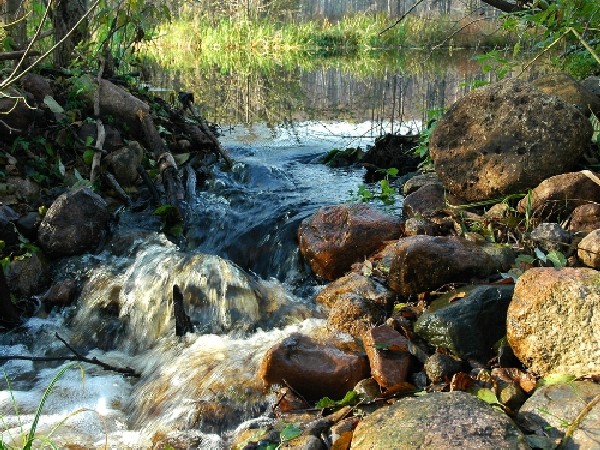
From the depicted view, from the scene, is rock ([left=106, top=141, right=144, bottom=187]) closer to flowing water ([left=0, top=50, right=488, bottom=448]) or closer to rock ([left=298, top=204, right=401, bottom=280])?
flowing water ([left=0, top=50, right=488, bottom=448])

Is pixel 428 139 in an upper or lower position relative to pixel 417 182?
upper

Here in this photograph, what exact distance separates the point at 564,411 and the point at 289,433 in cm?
104

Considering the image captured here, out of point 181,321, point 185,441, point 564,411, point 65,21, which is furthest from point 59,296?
point 65,21

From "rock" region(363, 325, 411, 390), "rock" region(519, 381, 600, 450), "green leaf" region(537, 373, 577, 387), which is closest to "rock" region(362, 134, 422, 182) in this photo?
"rock" region(363, 325, 411, 390)

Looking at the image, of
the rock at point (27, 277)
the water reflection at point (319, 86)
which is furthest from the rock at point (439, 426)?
the water reflection at point (319, 86)

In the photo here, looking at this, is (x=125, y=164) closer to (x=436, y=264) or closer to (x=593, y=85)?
(x=436, y=264)

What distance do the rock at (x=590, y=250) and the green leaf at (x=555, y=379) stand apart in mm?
709

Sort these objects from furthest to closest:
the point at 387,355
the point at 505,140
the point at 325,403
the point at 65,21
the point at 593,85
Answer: the point at 65,21 < the point at 593,85 < the point at 505,140 < the point at 387,355 < the point at 325,403

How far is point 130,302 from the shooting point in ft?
13.4

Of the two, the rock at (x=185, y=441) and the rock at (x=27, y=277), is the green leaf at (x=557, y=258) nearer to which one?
the rock at (x=185, y=441)

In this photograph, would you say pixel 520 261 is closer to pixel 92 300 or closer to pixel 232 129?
pixel 92 300

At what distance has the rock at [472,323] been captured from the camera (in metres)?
→ 2.82

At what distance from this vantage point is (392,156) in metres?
6.23

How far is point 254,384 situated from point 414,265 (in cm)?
107
